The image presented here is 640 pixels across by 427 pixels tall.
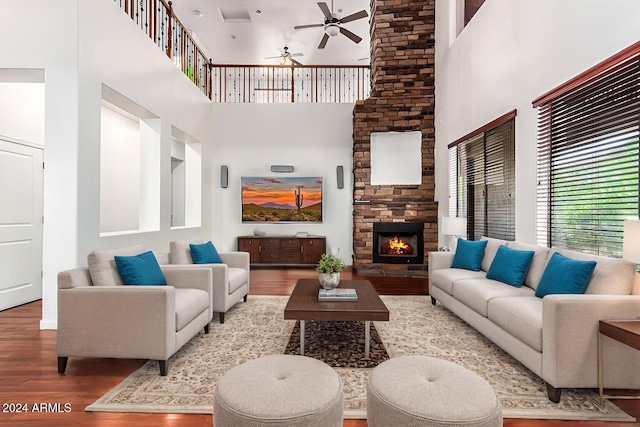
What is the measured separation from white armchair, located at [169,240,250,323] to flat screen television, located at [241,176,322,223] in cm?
337

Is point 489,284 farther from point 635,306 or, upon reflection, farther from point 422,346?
point 635,306

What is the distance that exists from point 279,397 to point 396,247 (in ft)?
20.0

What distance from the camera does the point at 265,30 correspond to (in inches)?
339

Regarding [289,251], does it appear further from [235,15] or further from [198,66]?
[235,15]

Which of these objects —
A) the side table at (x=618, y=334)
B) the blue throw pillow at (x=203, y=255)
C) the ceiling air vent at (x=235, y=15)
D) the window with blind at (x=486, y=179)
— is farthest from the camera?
the ceiling air vent at (x=235, y=15)

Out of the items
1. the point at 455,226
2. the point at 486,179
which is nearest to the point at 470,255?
the point at 455,226

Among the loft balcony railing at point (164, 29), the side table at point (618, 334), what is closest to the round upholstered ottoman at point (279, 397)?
the side table at point (618, 334)

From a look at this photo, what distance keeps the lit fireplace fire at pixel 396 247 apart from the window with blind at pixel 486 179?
1.24 m

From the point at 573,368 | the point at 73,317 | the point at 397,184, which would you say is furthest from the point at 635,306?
the point at 397,184

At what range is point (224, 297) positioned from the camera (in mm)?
3885

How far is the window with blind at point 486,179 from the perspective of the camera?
15.1 ft

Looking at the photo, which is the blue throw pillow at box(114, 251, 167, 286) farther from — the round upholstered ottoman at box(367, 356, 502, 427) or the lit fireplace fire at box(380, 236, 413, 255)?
the lit fireplace fire at box(380, 236, 413, 255)

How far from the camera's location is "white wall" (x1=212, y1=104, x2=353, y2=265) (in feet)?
27.0

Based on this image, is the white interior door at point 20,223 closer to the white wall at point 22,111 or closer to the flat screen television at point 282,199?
the white wall at point 22,111
